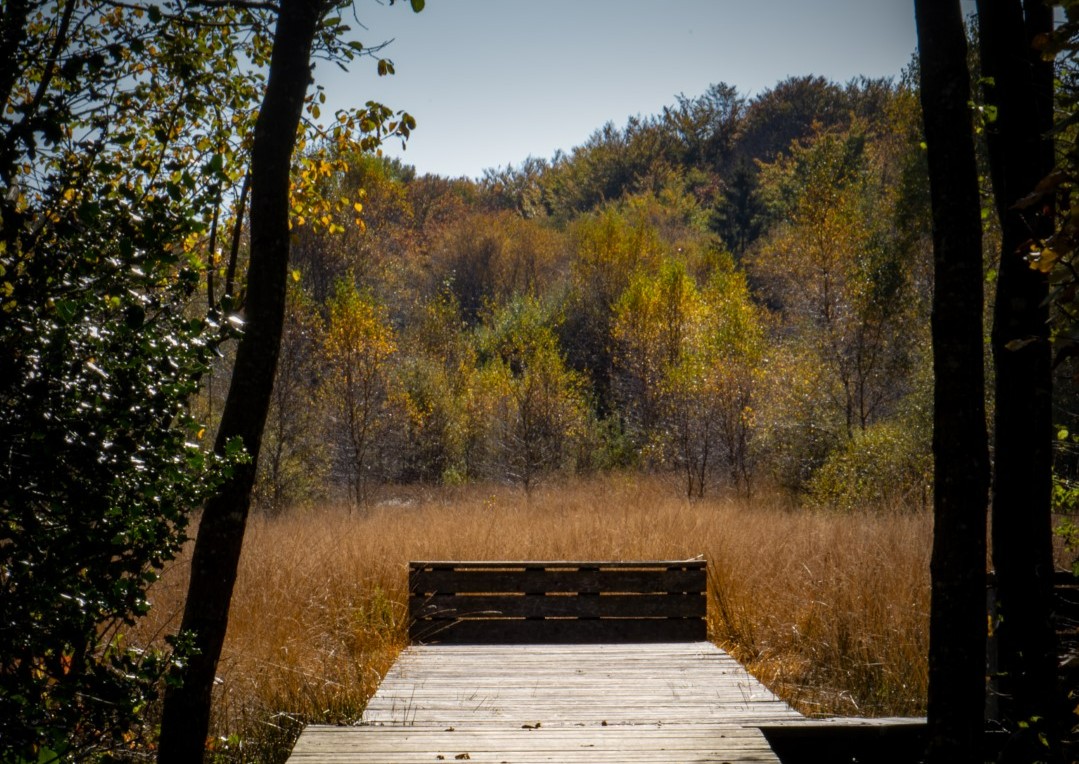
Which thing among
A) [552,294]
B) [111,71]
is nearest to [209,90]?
[111,71]

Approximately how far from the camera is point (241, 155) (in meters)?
5.33

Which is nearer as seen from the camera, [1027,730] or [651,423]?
[1027,730]

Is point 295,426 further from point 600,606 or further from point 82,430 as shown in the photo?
point 82,430

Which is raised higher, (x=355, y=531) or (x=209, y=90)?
(x=209, y=90)

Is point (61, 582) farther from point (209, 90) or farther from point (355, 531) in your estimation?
point (355, 531)

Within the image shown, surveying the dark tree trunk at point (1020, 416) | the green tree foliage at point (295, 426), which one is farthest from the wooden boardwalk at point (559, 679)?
the green tree foliage at point (295, 426)

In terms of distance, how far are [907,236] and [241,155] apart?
1816 centimetres

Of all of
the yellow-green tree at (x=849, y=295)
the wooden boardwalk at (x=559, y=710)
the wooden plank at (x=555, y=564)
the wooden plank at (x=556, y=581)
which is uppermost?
the yellow-green tree at (x=849, y=295)

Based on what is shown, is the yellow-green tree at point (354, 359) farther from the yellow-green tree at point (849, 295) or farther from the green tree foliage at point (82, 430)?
the green tree foliage at point (82, 430)

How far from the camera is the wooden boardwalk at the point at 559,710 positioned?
3.99 m

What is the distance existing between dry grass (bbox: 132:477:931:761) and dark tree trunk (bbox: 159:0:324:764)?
43.8 inches

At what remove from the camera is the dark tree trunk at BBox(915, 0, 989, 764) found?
3809mm

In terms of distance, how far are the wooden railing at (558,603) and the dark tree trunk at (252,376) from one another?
3.12 meters

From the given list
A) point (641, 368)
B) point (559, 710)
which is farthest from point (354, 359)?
point (559, 710)
